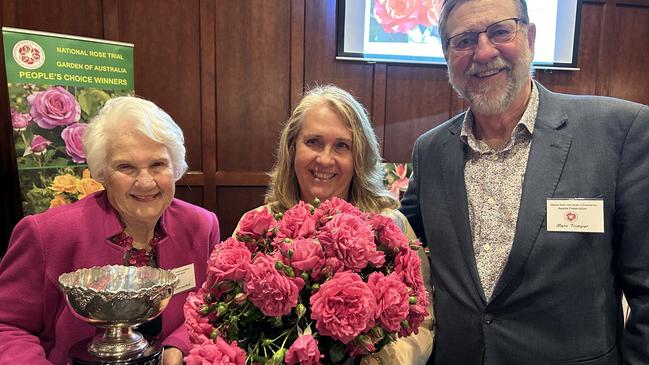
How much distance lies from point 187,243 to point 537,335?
1223 millimetres

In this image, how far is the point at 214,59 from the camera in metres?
3.76

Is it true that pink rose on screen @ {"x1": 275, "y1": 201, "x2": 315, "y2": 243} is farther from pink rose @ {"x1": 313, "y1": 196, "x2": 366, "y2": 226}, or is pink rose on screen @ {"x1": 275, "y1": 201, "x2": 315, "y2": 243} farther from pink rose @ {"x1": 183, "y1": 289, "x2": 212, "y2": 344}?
pink rose @ {"x1": 183, "y1": 289, "x2": 212, "y2": 344}

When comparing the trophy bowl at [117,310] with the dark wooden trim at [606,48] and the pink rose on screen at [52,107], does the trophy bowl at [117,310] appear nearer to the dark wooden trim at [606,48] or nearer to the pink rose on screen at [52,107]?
the pink rose on screen at [52,107]

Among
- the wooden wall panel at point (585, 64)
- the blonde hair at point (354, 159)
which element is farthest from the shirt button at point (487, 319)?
the wooden wall panel at point (585, 64)

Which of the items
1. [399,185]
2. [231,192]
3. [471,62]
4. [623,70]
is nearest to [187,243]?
[471,62]

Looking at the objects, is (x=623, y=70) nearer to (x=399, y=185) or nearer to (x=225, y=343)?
(x=399, y=185)

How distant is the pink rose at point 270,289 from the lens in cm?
80

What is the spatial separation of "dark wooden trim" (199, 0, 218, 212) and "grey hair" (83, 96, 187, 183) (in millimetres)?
2219

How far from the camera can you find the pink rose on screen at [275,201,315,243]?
35.9 inches

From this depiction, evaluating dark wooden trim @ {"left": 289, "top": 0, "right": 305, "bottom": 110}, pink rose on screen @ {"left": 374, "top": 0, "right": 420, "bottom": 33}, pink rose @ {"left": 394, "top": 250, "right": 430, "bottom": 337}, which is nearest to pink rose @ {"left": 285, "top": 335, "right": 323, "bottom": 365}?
pink rose @ {"left": 394, "top": 250, "right": 430, "bottom": 337}

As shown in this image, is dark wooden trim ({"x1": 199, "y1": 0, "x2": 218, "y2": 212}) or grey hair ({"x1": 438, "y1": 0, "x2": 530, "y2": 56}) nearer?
grey hair ({"x1": 438, "y1": 0, "x2": 530, "y2": 56})

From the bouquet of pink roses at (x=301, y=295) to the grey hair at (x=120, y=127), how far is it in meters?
0.76

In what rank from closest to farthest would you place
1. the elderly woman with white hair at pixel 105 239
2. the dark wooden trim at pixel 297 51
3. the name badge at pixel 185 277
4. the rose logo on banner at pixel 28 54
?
Answer: the elderly woman with white hair at pixel 105 239 → the name badge at pixel 185 277 → the rose logo on banner at pixel 28 54 → the dark wooden trim at pixel 297 51

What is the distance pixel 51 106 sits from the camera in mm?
2766
